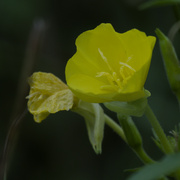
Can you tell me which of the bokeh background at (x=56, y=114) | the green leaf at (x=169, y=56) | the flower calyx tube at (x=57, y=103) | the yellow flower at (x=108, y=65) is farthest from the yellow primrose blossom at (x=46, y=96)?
the bokeh background at (x=56, y=114)

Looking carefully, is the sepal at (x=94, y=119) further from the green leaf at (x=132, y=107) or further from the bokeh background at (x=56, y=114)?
the bokeh background at (x=56, y=114)

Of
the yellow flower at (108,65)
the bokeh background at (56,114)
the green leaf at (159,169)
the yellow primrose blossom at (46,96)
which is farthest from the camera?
the bokeh background at (56,114)

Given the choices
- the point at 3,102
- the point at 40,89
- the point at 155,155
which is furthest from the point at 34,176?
the point at 40,89

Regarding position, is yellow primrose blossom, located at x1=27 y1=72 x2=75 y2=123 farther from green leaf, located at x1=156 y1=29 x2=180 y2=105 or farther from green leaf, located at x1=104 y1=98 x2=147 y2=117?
green leaf, located at x1=156 y1=29 x2=180 y2=105

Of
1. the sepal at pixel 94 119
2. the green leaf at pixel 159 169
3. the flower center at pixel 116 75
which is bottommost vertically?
the green leaf at pixel 159 169

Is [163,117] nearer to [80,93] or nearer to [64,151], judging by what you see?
[64,151]

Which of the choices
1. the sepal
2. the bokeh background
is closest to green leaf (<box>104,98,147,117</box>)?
the sepal

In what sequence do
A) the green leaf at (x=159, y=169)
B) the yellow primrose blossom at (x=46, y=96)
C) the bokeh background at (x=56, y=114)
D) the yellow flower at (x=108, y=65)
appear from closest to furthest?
1. the green leaf at (x=159, y=169)
2. the yellow flower at (x=108, y=65)
3. the yellow primrose blossom at (x=46, y=96)
4. the bokeh background at (x=56, y=114)
